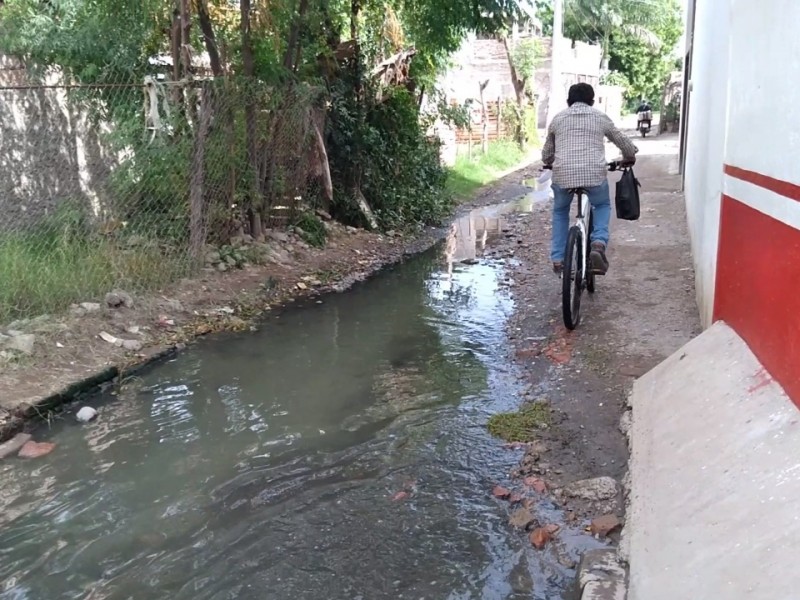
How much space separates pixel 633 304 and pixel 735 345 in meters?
2.73

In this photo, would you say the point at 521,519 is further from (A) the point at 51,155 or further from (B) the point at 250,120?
(A) the point at 51,155

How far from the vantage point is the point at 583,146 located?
583 cm

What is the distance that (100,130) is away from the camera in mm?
7168

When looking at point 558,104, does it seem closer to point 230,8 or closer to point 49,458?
point 230,8

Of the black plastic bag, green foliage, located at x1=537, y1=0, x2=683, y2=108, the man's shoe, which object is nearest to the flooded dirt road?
the man's shoe

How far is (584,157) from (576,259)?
2.65ft

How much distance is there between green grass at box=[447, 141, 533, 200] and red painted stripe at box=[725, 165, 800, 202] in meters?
10.9

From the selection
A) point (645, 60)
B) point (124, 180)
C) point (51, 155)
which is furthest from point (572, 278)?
point (645, 60)

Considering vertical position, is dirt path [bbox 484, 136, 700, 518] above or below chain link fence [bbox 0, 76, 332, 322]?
below

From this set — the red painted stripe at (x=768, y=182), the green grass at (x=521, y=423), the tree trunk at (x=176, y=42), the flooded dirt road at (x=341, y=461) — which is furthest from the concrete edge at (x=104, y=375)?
the red painted stripe at (x=768, y=182)

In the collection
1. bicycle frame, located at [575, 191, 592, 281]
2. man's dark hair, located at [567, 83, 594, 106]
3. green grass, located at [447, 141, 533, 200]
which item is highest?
man's dark hair, located at [567, 83, 594, 106]

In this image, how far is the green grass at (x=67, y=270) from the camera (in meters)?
5.82

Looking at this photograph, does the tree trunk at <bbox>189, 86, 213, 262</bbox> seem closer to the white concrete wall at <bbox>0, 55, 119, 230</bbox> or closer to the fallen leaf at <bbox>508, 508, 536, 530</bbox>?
the white concrete wall at <bbox>0, 55, 119, 230</bbox>

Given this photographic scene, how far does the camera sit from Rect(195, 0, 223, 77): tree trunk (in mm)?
7414
